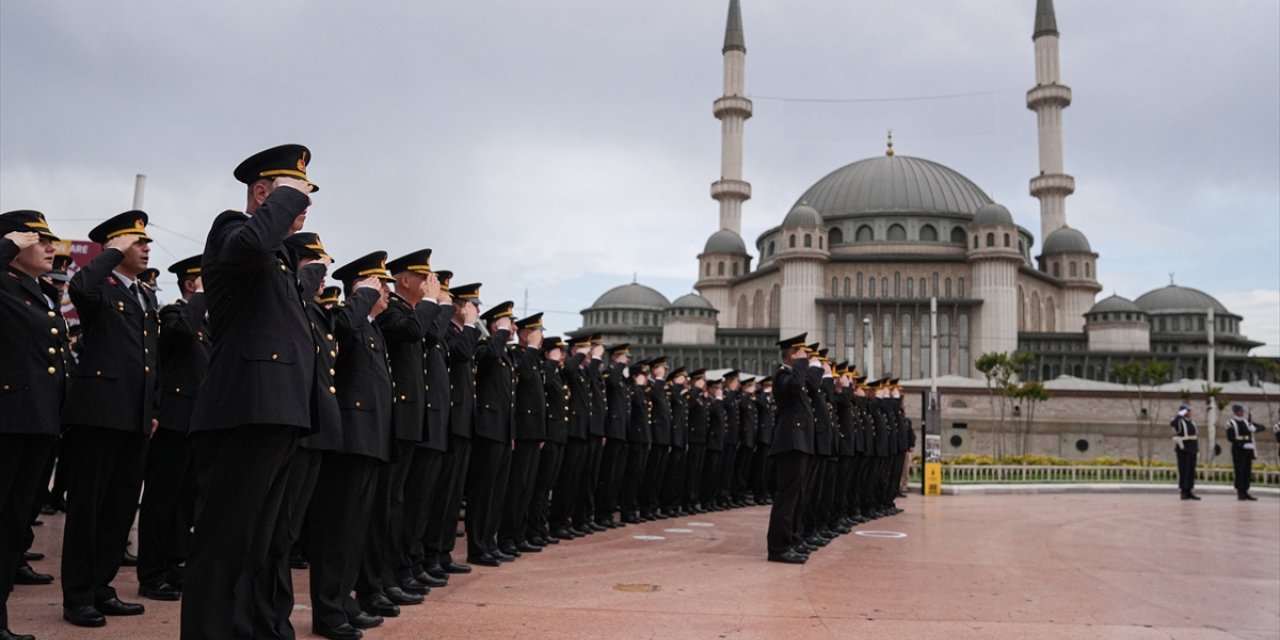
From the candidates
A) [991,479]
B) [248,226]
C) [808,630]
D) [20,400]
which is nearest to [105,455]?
[20,400]

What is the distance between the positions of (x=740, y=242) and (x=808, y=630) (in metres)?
63.9

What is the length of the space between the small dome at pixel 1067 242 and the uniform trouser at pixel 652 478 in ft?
196

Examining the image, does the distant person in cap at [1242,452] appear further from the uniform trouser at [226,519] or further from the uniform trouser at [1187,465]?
the uniform trouser at [226,519]

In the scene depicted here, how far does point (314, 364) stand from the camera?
12.5ft

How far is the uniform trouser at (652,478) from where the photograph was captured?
11623mm

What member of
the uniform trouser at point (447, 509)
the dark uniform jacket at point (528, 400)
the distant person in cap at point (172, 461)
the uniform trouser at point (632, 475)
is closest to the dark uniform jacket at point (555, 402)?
the dark uniform jacket at point (528, 400)

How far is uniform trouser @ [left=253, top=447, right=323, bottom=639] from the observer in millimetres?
4164

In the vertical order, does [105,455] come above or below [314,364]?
below

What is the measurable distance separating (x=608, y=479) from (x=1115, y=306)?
5698 centimetres

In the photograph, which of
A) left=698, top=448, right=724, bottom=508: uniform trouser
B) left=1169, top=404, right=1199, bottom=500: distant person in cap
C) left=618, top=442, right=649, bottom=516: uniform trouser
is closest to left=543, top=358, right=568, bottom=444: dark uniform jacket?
left=618, top=442, right=649, bottom=516: uniform trouser

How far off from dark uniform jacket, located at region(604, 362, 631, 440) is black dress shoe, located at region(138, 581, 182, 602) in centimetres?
504

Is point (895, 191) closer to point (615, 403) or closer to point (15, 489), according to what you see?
point (615, 403)

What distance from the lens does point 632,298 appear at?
7081 centimetres

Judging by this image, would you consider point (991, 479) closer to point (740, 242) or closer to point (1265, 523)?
point (1265, 523)
